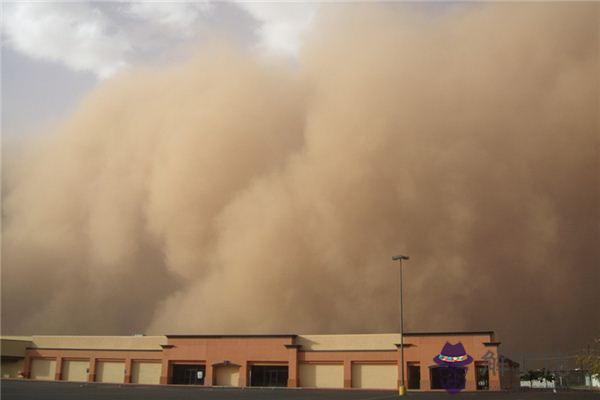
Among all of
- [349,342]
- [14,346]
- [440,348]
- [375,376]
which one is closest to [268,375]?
[349,342]

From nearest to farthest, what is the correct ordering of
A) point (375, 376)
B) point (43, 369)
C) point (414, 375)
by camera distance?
1. point (414, 375)
2. point (375, 376)
3. point (43, 369)

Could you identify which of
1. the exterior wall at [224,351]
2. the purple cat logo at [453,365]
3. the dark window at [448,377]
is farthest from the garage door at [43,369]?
the purple cat logo at [453,365]

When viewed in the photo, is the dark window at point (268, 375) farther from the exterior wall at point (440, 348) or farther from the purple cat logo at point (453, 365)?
the purple cat logo at point (453, 365)

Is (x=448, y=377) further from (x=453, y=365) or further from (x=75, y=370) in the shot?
(x=75, y=370)

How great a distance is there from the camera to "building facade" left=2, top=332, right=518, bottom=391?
3116 centimetres

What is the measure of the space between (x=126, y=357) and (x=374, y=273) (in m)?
16.0

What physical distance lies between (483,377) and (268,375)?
1155 centimetres

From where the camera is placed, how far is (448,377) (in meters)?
30.9

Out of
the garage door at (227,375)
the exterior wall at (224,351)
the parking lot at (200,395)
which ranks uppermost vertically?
the exterior wall at (224,351)

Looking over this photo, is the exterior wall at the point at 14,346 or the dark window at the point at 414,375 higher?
the exterior wall at the point at 14,346

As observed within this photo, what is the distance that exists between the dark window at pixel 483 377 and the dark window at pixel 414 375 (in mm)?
2878

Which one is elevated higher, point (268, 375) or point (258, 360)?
point (258, 360)

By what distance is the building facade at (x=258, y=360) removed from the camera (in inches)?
1227

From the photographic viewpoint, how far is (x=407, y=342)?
1257 inches
